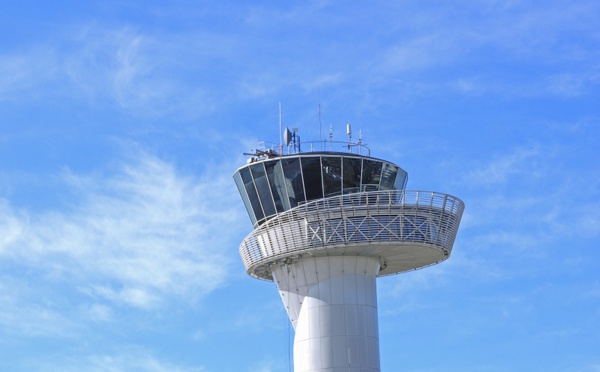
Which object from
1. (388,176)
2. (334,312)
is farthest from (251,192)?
(334,312)

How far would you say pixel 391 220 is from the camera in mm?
67000

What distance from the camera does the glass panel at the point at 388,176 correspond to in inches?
2815

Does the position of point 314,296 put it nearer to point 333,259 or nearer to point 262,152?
point 333,259

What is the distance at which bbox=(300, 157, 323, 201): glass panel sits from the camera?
229 ft

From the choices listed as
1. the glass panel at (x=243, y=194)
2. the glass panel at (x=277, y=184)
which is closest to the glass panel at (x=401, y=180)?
the glass panel at (x=277, y=184)

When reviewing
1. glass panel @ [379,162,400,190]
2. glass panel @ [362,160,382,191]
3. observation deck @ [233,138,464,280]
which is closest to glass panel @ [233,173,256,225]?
observation deck @ [233,138,464,280]

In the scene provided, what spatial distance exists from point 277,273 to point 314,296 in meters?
3.23

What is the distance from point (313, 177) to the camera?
7000 centimetres

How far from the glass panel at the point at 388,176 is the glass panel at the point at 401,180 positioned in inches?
14.8

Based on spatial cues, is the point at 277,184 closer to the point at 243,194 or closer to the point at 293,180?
the point at 293,180

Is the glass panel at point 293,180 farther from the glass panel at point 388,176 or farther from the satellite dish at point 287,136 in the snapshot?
the glass panel at point 388,176

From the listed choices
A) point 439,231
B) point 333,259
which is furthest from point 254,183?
point 439,231

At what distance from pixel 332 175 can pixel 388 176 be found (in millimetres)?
3813

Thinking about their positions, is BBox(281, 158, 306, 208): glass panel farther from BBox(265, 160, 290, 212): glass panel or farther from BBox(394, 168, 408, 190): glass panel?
BBox(394, 168, 408, 190): glass panel
